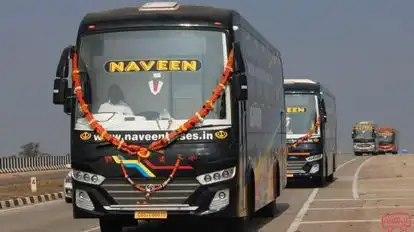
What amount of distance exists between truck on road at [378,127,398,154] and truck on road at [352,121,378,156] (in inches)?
340

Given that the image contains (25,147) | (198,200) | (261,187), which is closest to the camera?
(198,200)

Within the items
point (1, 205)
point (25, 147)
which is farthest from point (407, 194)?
point (25, 147)

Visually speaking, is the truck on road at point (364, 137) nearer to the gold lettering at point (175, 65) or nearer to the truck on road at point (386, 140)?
the truck on road at point (386, 140)

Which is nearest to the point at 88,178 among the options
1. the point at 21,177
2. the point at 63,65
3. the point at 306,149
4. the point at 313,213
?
the point at 63,65

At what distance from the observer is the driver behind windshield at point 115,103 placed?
38.0 ft

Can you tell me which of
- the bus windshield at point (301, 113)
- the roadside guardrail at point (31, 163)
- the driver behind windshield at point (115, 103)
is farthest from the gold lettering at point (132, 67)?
the roadside guardrail at point (31, 163)

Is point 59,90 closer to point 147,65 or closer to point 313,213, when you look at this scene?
point 147,65

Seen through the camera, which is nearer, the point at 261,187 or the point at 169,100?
the point at 169,100

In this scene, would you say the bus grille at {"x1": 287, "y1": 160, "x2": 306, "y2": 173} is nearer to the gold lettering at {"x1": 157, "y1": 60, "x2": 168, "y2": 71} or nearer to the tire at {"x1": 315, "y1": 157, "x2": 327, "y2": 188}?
the tire at {"x1": 315, "y1": 157, "x2": 327, "y2": 188}

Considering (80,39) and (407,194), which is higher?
(80,39)

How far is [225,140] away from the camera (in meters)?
11.4

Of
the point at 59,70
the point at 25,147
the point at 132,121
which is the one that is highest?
A: the point at 59,70

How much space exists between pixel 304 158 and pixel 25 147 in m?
65.6

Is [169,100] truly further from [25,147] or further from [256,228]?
[25,147]
